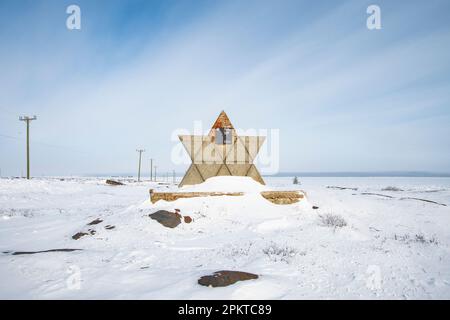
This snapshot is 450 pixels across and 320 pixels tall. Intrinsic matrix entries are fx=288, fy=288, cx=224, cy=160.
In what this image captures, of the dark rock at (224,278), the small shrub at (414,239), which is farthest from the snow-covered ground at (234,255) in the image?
the dark rock at (224,278)

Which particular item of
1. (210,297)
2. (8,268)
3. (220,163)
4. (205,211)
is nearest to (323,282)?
(210,297)

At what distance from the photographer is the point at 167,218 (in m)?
8.16

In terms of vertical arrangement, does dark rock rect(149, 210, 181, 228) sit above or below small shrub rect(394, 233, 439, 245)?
above

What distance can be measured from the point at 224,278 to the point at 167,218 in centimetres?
456

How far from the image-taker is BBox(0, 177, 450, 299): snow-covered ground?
3.70m

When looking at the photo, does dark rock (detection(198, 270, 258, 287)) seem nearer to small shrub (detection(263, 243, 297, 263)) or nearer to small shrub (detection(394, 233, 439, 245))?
small shrub (detection(263, 243, 297, 263))

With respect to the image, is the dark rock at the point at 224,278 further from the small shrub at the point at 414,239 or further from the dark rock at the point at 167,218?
the small shrub at the point at 414,239

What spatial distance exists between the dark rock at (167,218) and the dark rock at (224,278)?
4118 millimetres

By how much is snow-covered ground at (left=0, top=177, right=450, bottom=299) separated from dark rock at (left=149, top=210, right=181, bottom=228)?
0.20 m

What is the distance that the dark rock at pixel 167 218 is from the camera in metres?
7.98

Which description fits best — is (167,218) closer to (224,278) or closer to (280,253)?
(280,253)

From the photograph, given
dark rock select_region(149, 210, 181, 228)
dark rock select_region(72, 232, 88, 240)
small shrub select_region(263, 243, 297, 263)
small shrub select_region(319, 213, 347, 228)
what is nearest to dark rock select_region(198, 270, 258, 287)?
small shrub select_region(263, 243, 297, 263)

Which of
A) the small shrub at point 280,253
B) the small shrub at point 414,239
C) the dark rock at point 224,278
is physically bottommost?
the small shrub at point 414,239

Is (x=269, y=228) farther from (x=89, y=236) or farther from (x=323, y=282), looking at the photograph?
(x=89, y=236)
